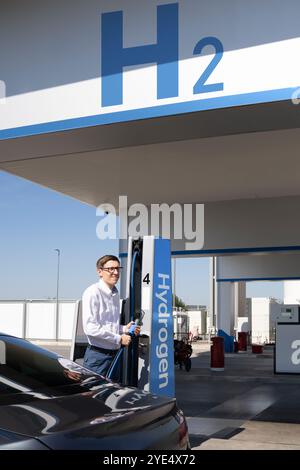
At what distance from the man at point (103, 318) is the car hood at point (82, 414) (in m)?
2.12

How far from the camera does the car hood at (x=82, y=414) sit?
262cm

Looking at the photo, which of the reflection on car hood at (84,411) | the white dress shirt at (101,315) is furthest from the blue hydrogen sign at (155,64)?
the reflection on car hood at (84,411)

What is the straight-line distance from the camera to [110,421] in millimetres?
2812

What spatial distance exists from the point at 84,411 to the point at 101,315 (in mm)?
2695

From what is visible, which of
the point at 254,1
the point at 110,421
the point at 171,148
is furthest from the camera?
the point at 171,148

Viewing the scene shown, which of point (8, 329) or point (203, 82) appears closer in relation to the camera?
point (203, 82)

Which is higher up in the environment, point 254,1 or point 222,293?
point 254,1

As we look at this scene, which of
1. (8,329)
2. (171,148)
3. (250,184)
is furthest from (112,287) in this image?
(8,329)

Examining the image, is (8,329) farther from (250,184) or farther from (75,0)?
(75,0)

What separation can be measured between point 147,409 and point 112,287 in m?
2.77

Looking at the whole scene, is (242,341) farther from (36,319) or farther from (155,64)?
(155,64)

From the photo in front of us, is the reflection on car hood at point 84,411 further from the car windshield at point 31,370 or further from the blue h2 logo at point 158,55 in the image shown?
the blue h2 logo at point 158,55

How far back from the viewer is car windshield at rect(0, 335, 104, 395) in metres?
3.41

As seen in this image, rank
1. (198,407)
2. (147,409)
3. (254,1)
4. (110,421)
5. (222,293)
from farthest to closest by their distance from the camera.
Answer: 1. (222,293)
2. (198,407)
3. (254,1)
4. (147,409)
5. (110,421)
